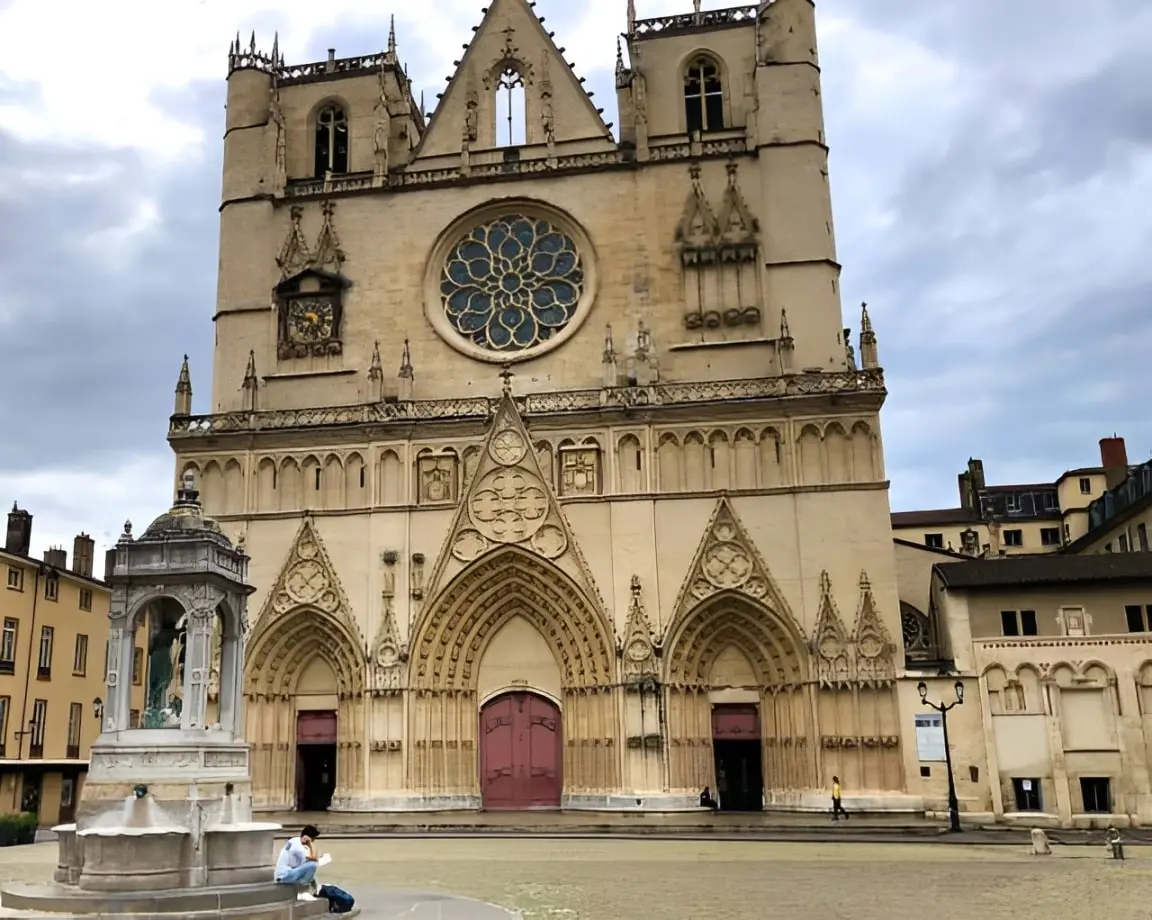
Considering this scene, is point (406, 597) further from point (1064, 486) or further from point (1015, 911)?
point (1064, 486)

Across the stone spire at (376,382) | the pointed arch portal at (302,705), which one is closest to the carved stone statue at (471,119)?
the stone spire at (376,382)

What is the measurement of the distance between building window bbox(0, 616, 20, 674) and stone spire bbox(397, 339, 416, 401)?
47.4 ft

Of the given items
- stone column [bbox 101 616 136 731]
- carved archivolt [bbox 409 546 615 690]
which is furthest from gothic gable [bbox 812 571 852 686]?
stone column [bbox 101 616 136 731]

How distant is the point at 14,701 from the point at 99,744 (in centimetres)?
2485

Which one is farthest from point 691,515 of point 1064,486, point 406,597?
point 1064,486

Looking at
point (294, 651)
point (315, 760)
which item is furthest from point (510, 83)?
point (315, 760)

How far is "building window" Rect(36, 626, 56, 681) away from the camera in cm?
3644

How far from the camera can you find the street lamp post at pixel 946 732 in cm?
2464

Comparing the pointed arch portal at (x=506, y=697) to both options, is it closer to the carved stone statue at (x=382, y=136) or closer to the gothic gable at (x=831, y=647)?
the gothic gable at (x=831, y=647)

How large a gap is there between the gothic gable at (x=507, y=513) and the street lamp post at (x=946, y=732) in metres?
9.47

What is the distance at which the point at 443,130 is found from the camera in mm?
37094

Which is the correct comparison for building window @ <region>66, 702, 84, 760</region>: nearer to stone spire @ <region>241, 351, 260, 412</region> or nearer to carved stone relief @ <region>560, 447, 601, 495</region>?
stone spire @ <region>241, 351, 260, 412</region>

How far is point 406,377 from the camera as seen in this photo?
3381 centimetres

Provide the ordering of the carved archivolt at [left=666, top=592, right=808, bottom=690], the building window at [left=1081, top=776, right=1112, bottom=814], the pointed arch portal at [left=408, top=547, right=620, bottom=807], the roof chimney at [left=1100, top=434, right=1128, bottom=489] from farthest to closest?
the roof chimney at [left=1100, top=434, right=1128, bottom=489], the pointed arch portal at [left=408, top=547, right=620, bottom=807], the carved archivolt at [left=666, top=592, right=808, bottom=690], the building window at [left=1081, top=776, right=1112, bottom=814]
